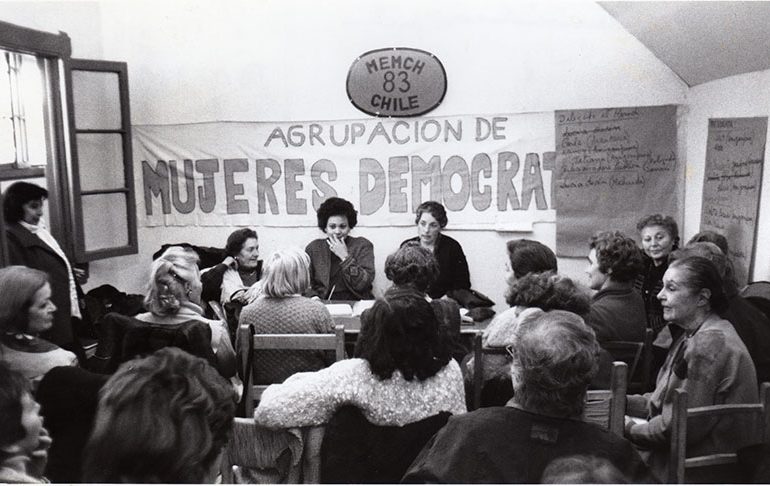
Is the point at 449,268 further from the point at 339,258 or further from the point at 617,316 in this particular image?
the point at 617,316

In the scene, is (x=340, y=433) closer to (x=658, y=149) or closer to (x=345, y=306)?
(x=345, y=306)

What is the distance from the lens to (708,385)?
2652 mm

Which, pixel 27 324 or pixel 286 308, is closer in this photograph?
pixel 27 324

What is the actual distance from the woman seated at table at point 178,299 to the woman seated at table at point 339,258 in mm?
2256

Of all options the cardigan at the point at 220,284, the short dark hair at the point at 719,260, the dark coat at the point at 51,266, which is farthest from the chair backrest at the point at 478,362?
the dark coat at the point at 51,266

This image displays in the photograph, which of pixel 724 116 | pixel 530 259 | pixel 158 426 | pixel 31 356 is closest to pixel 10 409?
pixel 158 426

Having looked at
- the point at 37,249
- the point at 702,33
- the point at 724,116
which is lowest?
the point at 37,249

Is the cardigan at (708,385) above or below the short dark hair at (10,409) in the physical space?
below

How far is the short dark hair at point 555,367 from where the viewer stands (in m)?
2.01

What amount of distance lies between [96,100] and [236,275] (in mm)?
2104

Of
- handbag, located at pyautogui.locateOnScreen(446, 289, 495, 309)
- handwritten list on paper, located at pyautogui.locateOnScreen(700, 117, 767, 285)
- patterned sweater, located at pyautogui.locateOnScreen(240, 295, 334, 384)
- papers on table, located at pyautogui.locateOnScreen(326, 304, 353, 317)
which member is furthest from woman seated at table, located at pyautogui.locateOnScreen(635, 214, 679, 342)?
patterned sweater, located at pyautogui.locateOnScreen(240, 295, 334, 384)

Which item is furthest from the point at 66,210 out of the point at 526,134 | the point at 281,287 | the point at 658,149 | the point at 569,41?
the point at 658,149

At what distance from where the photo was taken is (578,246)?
5922mm

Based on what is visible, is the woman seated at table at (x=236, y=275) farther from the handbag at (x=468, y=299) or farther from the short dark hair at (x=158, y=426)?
the short dark hair at (x=158, y=426)
